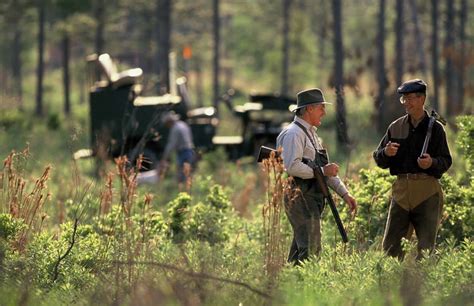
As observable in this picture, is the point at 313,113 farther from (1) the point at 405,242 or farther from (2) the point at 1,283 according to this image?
(2) the point at 1,283

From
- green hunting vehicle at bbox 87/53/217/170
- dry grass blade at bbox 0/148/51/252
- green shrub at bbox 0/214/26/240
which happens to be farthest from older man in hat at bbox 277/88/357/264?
green hunting vehicle at bbox 87/53/217/170

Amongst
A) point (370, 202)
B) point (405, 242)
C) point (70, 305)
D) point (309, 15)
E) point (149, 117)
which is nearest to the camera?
point (70, 305)

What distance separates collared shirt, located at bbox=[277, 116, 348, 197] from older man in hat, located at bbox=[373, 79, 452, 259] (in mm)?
462

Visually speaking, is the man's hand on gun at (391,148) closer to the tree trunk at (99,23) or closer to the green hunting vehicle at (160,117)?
the green hunting vehicle at (160,117)

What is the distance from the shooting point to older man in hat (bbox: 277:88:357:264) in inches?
393

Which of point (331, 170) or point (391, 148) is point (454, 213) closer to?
point (391, 148)

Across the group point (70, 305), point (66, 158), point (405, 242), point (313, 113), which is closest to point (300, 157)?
point (313, 113)

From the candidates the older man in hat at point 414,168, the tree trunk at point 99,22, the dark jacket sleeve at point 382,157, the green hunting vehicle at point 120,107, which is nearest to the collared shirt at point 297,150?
the dark jacket sleeve at point 382,157

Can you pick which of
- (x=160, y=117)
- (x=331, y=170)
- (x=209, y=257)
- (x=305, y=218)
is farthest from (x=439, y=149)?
(x=160, y=117)

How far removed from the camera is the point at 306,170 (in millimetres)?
9953

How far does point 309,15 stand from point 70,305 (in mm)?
66581

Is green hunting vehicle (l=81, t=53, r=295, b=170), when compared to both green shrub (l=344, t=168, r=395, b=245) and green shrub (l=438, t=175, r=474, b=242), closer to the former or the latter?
green shrub (l=344, t=168, r=395, b=245)

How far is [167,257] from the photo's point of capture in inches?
398

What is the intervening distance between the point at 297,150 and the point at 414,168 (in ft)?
2.97
